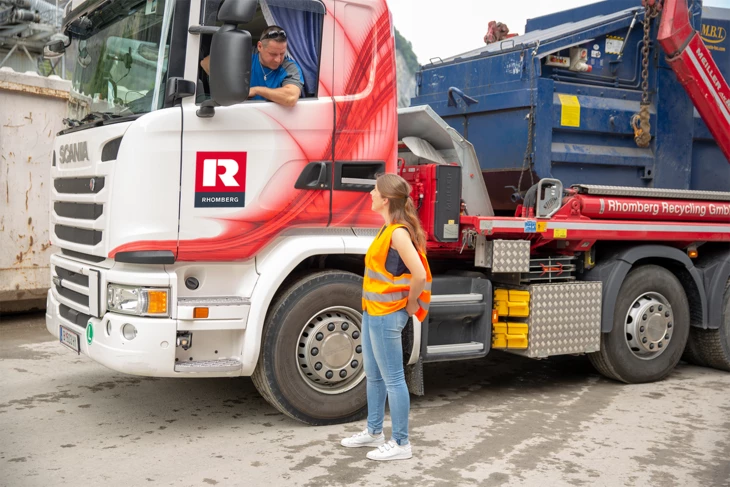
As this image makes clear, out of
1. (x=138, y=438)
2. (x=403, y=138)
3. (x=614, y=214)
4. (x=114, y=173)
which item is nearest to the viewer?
(x=114, y=173)

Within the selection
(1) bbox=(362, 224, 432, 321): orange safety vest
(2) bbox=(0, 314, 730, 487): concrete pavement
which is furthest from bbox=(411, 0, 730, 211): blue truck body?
(1) bbox=(362, 224, 432, 321): orange safety vest

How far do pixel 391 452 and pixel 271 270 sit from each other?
1.27 metres

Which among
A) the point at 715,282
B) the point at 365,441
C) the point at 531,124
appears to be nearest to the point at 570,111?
the point at 531,124

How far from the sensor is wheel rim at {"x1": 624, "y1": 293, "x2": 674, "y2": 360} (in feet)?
22.0

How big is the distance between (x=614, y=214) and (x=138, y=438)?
385 centimetres

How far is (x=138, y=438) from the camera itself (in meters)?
5.02

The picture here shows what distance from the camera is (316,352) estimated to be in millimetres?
5211

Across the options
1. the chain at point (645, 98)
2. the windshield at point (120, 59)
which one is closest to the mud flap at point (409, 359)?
the windshield at point (120, 59)

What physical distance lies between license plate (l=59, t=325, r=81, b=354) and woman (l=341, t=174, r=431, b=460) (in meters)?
1.87

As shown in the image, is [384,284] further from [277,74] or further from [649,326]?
[649,326]

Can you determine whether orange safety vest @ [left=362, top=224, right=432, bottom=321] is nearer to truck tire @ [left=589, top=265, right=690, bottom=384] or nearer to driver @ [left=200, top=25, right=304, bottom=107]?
driver @ [left=200, top=25, right=304, bottom=107]

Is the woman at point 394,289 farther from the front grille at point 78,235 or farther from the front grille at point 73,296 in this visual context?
the front grille at point 73,296

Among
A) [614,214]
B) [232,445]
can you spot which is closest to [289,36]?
[232,445]

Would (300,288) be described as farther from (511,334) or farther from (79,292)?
(511,334)
